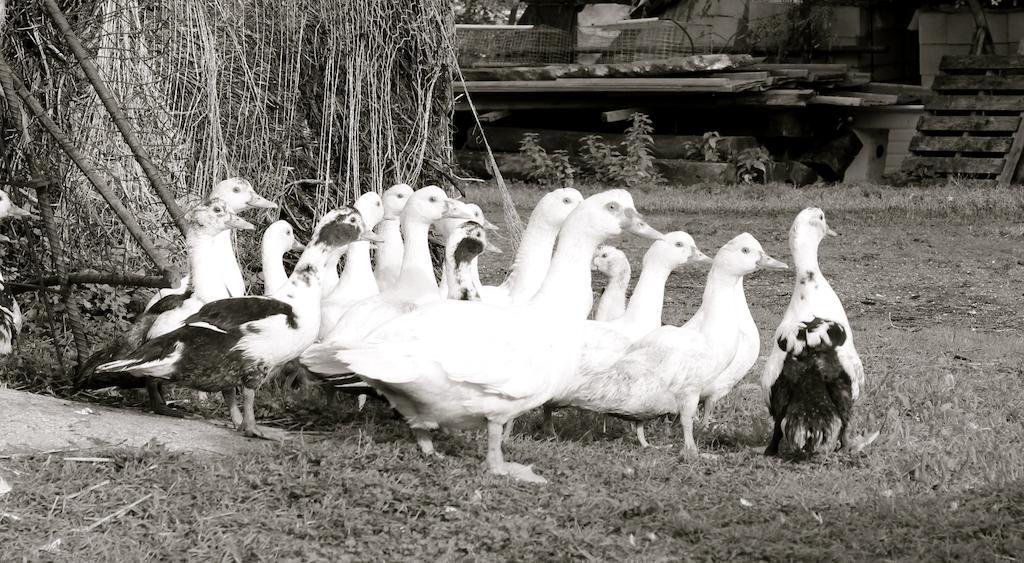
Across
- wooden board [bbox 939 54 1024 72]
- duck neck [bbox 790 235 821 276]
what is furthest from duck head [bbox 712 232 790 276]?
wooden board [bbox 939 54 1024 72]

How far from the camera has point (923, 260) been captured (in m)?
12.2

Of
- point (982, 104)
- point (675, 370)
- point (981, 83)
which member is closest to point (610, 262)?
point (675, 370)

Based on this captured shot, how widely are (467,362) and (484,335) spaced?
0.18 meters

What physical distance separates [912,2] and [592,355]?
14.9 metres

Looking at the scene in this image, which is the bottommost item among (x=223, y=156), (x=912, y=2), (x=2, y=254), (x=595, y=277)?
(x=595, y=277)

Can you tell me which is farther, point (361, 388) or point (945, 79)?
point (945, 79)

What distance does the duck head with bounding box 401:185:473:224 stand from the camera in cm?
714

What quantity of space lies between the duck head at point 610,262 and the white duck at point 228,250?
6.70 feet

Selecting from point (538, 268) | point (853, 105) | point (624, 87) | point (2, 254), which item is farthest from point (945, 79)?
point (2, 254)

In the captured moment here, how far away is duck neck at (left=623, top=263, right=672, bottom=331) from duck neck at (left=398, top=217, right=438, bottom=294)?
1.09 metres

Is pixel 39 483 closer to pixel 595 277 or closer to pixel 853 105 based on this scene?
pixel 595 277

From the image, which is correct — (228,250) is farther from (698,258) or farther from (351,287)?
(698,258)

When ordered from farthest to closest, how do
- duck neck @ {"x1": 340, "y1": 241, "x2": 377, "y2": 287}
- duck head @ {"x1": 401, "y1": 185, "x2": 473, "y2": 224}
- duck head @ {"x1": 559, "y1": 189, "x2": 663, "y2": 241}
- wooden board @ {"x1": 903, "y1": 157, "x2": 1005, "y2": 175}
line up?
wooden board @ {"x1": 903, "y1": 157, "x2": 1005, "y2": 175} < duck neck @ {"x1": 340, "y1": 241, "x2": 377, "y2": 287} < duck head @ {"x1": 401, "y1": 185, "x2": 473, "y2": 224} < duck head @ {"x1": 559, "y1": 189, "x2": 663, "y2": 241}

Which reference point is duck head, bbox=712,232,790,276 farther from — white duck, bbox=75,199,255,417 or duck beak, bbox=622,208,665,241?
white duck, bbox=75,199,255,417
